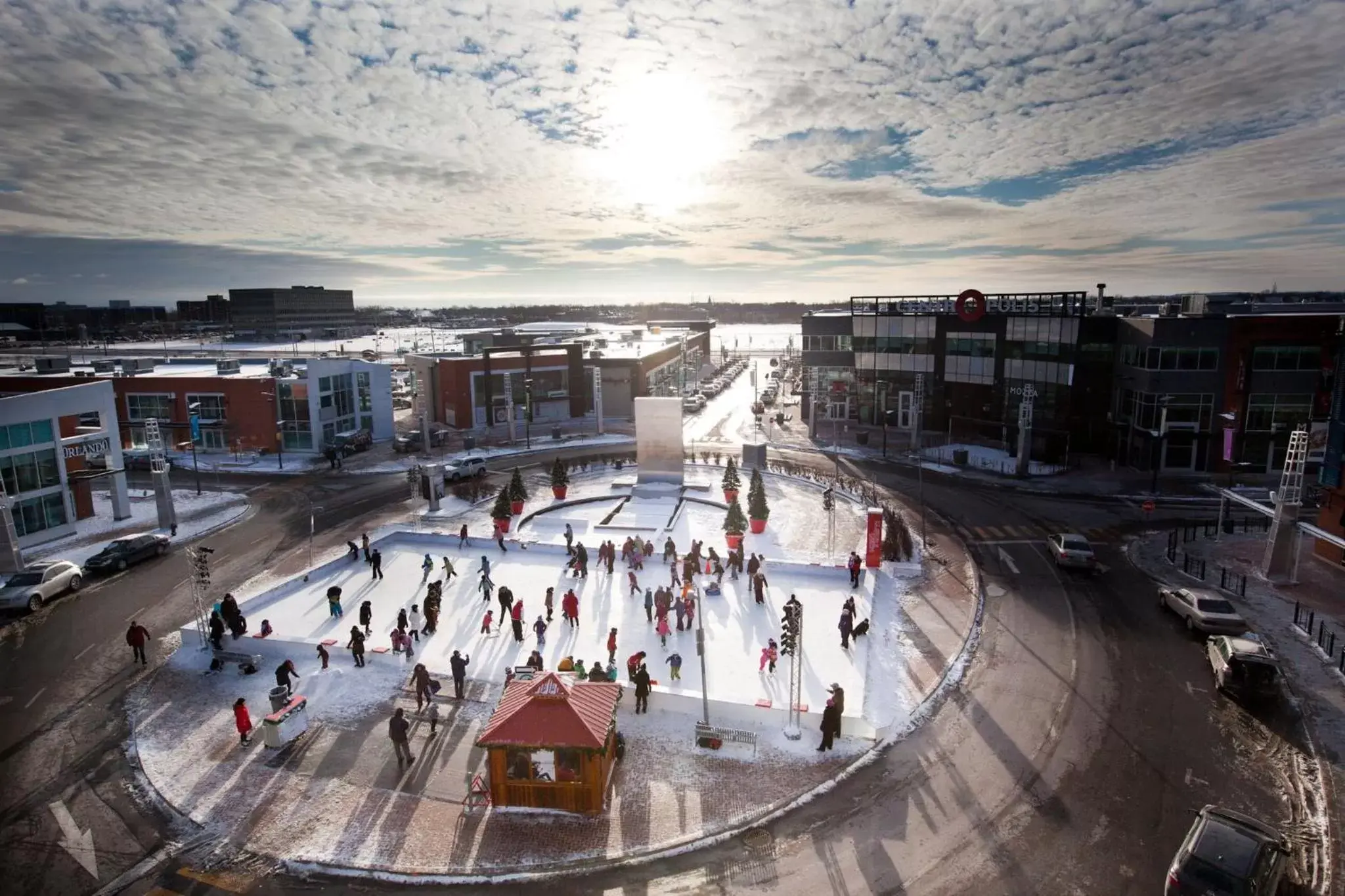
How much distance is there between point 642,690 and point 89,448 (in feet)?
116

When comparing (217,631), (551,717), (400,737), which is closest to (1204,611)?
(551,717)

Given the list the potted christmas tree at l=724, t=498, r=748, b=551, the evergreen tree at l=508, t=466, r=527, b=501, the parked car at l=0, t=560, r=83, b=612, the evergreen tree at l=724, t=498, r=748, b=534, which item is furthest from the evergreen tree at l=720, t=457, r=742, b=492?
the parked car at l=0, t=560, r=83, b=612

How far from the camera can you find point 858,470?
49.4 metres

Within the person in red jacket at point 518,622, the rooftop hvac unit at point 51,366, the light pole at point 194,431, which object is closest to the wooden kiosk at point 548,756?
the person in red jacket at point 518,622

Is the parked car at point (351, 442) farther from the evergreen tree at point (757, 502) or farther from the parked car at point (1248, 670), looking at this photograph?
the parked car at point (1248, 670)

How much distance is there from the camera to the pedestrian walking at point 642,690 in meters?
19.5

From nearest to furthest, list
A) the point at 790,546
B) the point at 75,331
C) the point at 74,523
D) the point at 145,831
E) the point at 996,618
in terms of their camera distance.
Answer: the point at 145,831 → the point at 996,618 → the point at 790,546 → the point at 74,523 → the point at 75,331

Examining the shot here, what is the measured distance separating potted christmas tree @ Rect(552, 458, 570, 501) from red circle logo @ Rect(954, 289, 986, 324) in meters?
34.8

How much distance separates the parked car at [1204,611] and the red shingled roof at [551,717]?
1979cm

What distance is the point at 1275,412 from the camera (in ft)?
148

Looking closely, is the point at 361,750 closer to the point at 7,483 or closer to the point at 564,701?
the point at 564,701

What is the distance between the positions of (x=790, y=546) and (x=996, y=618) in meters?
10.2

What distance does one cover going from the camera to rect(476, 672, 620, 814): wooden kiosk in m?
15.8

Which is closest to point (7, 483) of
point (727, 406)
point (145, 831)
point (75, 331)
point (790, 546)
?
point (145, 831)
